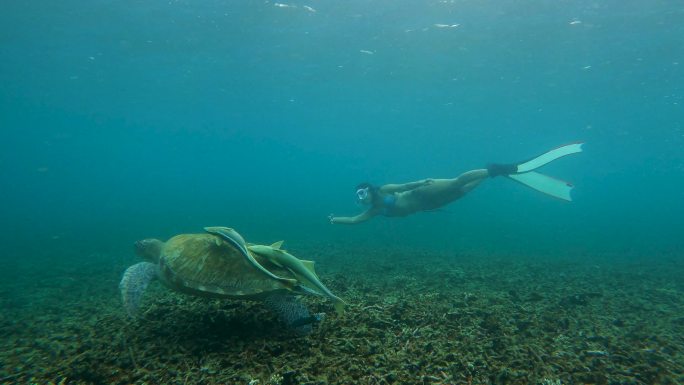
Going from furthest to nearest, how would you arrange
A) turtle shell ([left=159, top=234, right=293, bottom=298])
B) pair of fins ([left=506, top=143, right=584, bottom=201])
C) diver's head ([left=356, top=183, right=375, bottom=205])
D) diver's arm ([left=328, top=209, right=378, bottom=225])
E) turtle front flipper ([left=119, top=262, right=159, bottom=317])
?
pair of fins ([left=506, top=143, right=584, bottom=201])
diver's head ([left=356, top=183, right=375, bottom=205])
diver's arm ([left=328, top=209, right=378, bottom=225])
turtle front flipper ([left=119, top=262, right=159, bottom=317])
turtle shell ([left=159, top=234, right=293, bottom=298])

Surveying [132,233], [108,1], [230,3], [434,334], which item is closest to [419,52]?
[230,3]

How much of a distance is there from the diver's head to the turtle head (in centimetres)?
617

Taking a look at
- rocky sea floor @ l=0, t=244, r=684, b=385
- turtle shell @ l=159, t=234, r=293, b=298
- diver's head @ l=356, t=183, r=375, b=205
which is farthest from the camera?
diver's head @ l=356, t=183, r=375, b=205

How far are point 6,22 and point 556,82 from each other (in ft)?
154

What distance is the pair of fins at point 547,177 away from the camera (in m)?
10.8

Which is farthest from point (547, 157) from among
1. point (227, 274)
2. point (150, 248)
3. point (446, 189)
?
point (150, 248)

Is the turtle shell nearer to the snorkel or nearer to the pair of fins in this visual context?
the snorkel

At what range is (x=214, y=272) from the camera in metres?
3.81

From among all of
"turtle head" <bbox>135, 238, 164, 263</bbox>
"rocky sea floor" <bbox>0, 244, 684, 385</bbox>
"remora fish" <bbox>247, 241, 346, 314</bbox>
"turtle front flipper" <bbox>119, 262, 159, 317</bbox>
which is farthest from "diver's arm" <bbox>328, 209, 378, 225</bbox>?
"remora fish" <bbox>247, 241, 346, 314</bbox>

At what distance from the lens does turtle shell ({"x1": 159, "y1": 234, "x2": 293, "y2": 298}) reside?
361 cm

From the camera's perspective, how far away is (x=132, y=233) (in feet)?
79.7

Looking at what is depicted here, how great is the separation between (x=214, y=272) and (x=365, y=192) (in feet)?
23.4

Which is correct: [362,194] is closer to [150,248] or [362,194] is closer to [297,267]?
[150,248]

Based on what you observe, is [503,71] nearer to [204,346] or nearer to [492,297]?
[492,297]
